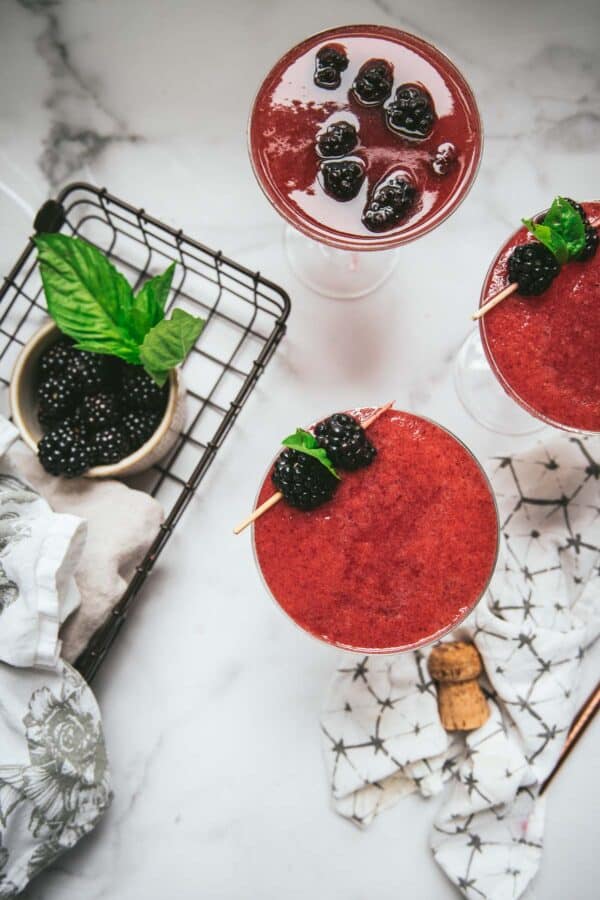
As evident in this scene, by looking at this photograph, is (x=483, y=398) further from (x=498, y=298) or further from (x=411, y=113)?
(x=411, y=113)

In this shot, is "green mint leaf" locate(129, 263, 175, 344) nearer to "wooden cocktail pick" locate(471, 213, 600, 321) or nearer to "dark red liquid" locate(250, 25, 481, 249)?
"dark red liquid" locate(250, 25, 481, 249)

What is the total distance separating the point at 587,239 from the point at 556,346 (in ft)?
0.62

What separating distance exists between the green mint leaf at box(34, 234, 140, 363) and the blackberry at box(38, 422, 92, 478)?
0.17 metres

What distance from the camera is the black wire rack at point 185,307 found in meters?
1.71

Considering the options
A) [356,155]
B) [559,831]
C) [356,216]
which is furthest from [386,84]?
[559,831]

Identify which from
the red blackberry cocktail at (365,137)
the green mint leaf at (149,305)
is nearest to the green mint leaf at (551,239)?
the red blackberry cocktail at (365,137)

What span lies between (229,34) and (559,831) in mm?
1842

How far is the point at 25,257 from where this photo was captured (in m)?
1.64

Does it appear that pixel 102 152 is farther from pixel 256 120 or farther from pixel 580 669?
pixel 580 669

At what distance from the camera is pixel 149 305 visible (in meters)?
1.50

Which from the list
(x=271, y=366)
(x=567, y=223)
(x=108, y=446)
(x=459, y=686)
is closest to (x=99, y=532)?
(x=108, y=446)

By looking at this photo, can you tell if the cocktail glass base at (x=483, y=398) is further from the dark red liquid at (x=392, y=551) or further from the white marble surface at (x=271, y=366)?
the dark red liquid at (x=392, y=551)

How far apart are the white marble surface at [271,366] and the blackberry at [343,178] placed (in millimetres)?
356

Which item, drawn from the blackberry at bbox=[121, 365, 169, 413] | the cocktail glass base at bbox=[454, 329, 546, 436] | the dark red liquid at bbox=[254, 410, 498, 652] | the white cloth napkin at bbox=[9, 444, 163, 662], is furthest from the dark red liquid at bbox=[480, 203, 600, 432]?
the white cloth napkin at bbox=[9, 444, 163, 662]
